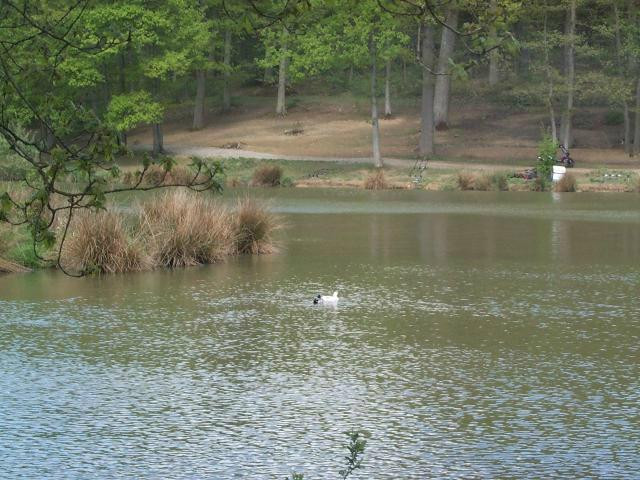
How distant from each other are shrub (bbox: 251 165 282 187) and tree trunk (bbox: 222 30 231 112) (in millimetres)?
13562

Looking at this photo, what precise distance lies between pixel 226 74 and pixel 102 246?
3522 cm

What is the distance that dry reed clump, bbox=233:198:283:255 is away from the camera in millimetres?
16438

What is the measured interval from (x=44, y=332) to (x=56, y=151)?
6.21m

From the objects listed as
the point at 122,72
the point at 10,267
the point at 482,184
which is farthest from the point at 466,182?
the point at 10,267

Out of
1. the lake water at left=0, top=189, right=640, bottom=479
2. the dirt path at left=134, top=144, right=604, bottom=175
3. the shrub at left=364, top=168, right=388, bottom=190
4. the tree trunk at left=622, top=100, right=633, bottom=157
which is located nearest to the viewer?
the lake water at left=0, top=189, right=640, bottom=479

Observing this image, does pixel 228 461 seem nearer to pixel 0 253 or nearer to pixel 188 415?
pixel 188 415

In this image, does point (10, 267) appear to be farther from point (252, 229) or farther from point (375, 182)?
point (375, 182)

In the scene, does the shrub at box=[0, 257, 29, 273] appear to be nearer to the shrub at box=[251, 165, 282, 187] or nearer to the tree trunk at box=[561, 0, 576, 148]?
the shrub at box=[251, 165, 282, 187]

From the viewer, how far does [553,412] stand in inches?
296

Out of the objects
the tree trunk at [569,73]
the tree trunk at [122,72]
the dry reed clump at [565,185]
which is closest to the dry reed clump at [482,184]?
the dry reed clump at [565,185]

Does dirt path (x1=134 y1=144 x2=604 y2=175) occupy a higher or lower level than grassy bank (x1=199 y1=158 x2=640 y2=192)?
higher

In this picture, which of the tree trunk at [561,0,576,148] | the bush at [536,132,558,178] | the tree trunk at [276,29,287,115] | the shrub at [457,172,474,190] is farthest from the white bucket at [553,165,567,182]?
the tree trunk at [276,29,287,115]

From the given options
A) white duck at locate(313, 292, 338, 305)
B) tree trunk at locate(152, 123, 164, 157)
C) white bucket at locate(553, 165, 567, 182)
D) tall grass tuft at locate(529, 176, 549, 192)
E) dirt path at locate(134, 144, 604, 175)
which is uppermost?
tree trunk at locate(152, 123, 164, 157)

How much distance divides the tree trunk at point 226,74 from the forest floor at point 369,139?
1.56 feet
